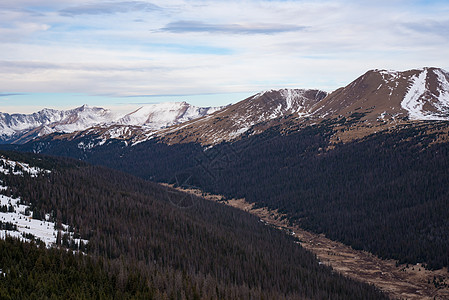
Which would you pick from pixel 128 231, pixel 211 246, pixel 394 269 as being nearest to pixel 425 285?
pixel 394 269

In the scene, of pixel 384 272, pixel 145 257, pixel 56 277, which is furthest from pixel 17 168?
pixel 384 272

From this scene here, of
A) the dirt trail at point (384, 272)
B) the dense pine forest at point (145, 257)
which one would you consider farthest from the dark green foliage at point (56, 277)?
the dirt trail at point (384, 272)

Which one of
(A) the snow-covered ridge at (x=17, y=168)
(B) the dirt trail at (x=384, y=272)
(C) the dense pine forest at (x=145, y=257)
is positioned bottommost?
(B) the dirt trail at (x=384, y=272)

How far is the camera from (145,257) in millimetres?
91438

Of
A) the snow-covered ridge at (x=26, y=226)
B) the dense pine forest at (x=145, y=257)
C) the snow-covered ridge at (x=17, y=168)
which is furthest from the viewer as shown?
the snow-covered ridge at (x=17, y=168)

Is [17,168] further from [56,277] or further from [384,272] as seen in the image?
[384,272]

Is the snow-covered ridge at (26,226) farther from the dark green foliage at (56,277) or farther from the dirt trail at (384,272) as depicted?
the dirt trail at (384,272)

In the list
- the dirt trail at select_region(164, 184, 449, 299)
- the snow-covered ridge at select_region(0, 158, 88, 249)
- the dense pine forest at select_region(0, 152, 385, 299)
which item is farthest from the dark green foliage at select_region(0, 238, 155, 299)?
the dirt trail at select_region(164, 184, 449, 299)

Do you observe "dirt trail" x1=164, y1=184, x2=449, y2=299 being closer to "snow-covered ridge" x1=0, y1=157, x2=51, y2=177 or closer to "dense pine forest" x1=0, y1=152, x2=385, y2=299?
"dense pine forest" x1=0, y1=152, x2=385, y2=299

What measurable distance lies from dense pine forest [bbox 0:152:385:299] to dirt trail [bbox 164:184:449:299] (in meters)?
10.8

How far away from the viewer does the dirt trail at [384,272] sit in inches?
4038

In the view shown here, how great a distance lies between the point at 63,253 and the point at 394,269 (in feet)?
340

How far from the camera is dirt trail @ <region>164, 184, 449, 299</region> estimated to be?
336ft

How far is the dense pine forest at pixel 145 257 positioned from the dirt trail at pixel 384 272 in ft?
35.5
